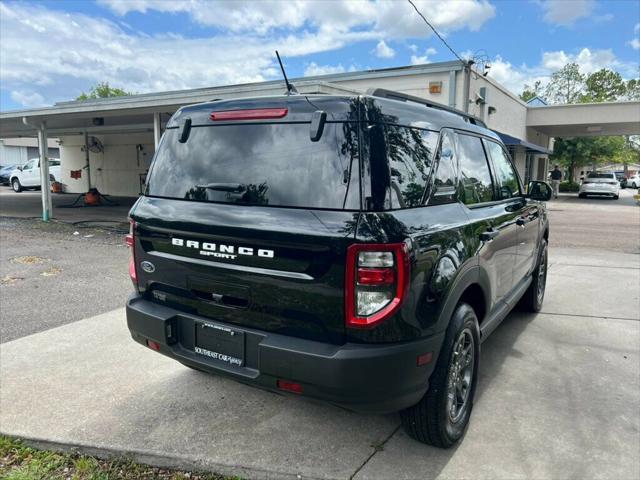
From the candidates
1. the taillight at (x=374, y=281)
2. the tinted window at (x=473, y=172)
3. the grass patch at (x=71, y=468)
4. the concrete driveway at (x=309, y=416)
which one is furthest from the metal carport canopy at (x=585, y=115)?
the grass patch at (x=71, y=468)

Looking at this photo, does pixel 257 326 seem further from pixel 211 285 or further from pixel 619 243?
pixel 619 243

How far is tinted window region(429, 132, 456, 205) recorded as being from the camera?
274cm

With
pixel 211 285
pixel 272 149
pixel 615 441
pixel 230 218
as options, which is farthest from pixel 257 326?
pixel 615 441

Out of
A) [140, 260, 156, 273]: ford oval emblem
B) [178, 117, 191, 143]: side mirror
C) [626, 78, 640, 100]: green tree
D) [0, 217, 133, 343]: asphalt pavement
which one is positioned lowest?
[0, 217, 133, 343]: asphalt pavement

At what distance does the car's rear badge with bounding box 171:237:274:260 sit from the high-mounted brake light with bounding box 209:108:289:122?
2.40 feet

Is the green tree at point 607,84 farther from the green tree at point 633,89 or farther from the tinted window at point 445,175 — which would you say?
the tinted window at point 445,175

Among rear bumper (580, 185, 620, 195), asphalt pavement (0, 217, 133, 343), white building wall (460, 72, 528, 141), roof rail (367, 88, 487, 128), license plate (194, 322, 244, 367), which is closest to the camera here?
license plate (194, 322, 244, 367)

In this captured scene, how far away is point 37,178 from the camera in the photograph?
87.8 feet

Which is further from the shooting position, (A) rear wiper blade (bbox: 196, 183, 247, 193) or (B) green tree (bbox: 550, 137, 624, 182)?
(B) green tree (bbox: 550, 137, 624, 182)

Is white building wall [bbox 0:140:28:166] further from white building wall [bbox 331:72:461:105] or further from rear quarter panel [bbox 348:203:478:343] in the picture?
rear quarter panel [bbox 348:203:478:343]

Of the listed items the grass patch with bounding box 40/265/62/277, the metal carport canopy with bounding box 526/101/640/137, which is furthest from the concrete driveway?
the metal carport canopy with bounding box 526/101/640/137

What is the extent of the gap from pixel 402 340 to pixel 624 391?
2410mm

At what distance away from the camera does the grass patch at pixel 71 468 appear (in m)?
2.62

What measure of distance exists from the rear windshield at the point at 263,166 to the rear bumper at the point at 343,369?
0.69m
